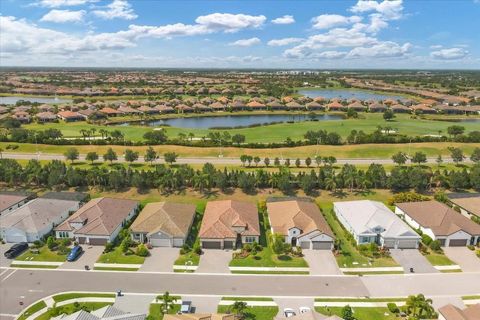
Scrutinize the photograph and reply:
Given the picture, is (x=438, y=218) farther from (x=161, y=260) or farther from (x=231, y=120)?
(x=231, y=120)

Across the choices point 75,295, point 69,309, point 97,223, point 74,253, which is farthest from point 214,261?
point 97,223

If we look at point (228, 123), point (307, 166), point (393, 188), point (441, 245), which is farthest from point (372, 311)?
point (228, 123)

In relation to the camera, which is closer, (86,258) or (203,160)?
(86,258)

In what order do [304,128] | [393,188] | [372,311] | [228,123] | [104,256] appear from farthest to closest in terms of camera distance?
[228,123] → [304,128] → [393,188] → [104,256] → [372,311]

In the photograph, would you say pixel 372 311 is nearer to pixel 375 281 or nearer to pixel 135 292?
pixel 375 281

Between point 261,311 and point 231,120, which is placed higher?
point 231,120

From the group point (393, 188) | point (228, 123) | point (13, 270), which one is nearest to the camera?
point (13, 270)
